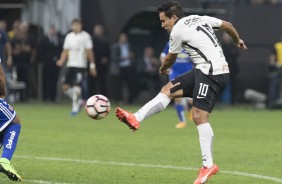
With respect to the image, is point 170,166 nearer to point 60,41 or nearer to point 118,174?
point 118,174

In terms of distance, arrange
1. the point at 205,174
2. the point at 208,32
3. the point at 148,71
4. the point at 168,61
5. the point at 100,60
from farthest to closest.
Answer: the point at 148,71
the point at 100,60
the point at 168,61
the point at 208,32
the point at 205,174

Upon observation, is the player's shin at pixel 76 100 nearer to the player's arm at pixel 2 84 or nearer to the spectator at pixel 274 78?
the spectator at pixel 274 78

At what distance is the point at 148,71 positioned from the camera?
2900 cm

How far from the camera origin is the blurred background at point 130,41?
2842cm

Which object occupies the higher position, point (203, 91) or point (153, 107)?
point (203, 91)

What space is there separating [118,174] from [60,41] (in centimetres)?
1771

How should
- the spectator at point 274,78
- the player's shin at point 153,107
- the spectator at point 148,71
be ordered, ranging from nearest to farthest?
the player's shin at point 153,107 < the spectator at point 274,78 < the spectator at point 148,71

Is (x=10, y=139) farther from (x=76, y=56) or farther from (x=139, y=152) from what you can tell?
(x=76, y=56)

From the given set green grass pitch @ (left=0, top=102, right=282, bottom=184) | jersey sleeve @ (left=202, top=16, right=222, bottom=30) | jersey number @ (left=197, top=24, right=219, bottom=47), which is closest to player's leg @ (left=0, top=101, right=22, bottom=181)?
green grass pitch @ (left=0, top=102, right=282, bottom=184)

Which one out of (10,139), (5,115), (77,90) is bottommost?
(77,90)

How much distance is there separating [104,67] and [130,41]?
2.07 metres

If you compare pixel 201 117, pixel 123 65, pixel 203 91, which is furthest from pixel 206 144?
pixel 123 65

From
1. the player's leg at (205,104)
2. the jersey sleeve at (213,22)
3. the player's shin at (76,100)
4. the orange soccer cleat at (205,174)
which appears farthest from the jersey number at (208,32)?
the player's shin at (76,100)

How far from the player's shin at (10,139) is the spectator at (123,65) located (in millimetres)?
17440
